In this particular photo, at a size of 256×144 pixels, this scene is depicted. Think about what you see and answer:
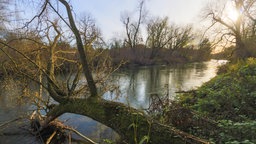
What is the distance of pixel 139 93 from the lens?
32.0 ft

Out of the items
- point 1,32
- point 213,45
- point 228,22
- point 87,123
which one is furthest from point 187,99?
point 228,22

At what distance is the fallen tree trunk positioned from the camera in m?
2.49

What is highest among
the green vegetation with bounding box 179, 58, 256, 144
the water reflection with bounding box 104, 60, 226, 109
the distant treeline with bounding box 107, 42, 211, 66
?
the distant treeline with bounding box 107, 42, 211, 66

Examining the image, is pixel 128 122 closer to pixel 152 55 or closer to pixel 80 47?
pixel 80 47

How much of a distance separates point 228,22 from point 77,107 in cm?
1515

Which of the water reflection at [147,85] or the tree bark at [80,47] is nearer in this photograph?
the tree bark at [80,47]

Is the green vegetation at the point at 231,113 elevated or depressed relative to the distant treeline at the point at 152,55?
depressed

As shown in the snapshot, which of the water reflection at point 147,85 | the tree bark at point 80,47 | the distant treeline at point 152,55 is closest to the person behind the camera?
the tree bark at point 80,47

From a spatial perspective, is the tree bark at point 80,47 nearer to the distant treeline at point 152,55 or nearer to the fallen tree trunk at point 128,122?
the fallen tree trunk at point 128,122

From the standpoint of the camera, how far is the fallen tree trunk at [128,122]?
98.0 inches

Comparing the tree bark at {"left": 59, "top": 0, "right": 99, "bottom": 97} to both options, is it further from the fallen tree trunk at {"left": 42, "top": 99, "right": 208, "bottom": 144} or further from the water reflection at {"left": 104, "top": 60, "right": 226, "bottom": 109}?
the water reflection at {"left": 104, "top": 60, "right": 226, "bottom": 109}

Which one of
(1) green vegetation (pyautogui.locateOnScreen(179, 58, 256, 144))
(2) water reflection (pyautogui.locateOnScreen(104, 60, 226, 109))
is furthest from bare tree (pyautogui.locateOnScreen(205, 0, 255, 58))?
(1) green vegetation (pyautogui.locateOnScreen(179, 58, 256, 144))

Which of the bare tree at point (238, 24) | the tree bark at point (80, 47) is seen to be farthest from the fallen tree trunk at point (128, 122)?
the bare tree at point (238, 24)

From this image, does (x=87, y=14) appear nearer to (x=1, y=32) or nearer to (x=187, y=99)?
(x=1, y=32)
